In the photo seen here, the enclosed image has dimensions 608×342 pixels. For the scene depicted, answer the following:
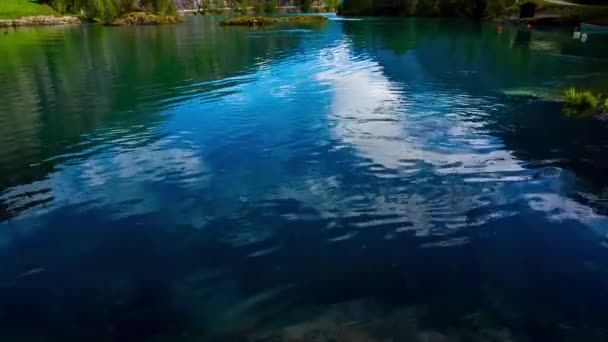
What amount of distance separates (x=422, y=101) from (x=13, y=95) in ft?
137

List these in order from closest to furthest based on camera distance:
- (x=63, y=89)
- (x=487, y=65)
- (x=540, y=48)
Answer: (x=63, y=89), (x=487, y=65), (x=540, y=48)

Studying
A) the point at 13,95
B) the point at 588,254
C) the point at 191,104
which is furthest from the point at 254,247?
the point at 13,95

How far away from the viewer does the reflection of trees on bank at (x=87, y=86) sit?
3066 centimetres

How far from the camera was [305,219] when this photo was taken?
64.5 feet

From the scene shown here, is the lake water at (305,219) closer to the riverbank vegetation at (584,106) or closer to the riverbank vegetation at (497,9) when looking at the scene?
the riverbank vegetation at (584,106)

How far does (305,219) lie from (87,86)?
4206cm

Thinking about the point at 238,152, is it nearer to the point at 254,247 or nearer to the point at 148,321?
the point at 254,247

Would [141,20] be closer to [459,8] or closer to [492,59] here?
[459,8]

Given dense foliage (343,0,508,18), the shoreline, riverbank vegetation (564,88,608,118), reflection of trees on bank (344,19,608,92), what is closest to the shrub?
dense foliage (343,0,508,18)

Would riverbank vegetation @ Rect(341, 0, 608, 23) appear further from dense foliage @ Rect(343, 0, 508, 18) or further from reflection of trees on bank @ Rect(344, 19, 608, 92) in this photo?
reflection of trees on bank @ Rect(344, 19, 608, 92)

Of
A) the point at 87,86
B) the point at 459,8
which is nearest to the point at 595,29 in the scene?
the point at 459,8

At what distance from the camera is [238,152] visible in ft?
92.2

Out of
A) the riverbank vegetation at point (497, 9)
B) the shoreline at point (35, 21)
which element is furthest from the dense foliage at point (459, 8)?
the shoreline at point (35, 21)

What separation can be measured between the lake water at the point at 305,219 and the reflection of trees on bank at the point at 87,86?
434 millimetres
